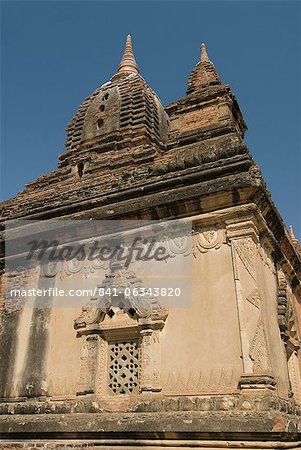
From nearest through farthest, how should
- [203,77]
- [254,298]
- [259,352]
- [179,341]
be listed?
[259,352], [254,298], [179,341], [203,77]

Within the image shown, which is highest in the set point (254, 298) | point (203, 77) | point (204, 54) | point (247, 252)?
point (204, 54)

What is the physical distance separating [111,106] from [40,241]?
6861 millimetres

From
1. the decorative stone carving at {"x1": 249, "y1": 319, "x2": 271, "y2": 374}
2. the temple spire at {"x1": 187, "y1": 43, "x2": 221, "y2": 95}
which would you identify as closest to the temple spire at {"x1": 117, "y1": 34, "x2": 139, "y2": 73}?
the temple spire at {"x1": 187, "y1": 43, "x2": 221, "y2": 95}

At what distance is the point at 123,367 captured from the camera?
7367mm

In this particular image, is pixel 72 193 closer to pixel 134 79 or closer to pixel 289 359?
pixel 289 359

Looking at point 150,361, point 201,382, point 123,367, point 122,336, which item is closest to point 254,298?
point 201,382

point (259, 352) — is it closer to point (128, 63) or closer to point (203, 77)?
point (203, 77)

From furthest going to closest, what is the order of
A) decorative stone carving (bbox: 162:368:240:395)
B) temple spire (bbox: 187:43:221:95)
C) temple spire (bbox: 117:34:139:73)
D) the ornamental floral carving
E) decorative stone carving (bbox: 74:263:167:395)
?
temple spire (bbox: 117:34:139:73), temple spire (bbox: 187:43:221:95), the ornamental floral carving, decorative stone carving (bbox: 74:263:167:395), decorative stone carving (bbox: 162:368:240:395)

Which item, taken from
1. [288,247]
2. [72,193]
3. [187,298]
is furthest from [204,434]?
[72,193]

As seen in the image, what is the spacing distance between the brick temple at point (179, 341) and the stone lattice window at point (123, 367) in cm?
2

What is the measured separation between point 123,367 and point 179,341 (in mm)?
1155

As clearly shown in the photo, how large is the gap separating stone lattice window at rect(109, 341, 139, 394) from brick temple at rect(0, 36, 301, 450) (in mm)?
18

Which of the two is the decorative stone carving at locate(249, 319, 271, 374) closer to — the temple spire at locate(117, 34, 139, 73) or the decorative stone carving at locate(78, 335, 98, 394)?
the decorative stone carving at locate(78, 335, 98, 394)

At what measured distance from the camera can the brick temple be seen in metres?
6.18
